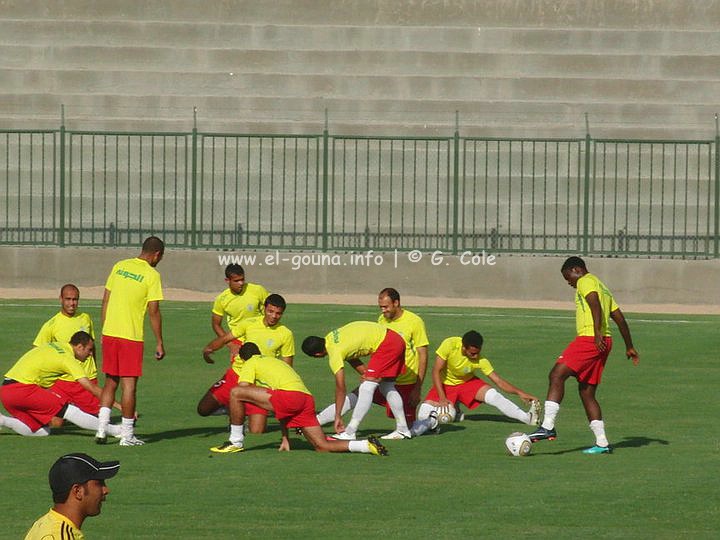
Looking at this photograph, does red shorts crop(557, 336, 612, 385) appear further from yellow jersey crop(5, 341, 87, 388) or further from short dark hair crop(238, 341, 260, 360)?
yellow jersey crop(5, 341, 87, 388)

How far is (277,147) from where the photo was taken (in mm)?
33156

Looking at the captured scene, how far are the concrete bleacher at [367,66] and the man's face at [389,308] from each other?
16943 millimetres

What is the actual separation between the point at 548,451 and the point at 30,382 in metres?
5.10

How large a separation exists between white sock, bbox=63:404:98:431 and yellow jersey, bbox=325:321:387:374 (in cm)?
241

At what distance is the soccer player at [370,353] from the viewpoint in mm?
15734

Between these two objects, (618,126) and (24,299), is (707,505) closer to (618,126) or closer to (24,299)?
(24,299)

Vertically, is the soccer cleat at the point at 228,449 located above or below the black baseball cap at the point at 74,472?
below

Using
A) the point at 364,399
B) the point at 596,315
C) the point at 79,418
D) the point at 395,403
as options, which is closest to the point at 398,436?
the point at 395,403

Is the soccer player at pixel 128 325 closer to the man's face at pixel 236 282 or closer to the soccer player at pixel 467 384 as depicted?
the soccer player at pixel 467 384

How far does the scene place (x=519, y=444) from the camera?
14812mm

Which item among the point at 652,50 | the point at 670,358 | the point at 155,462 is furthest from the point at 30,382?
the point at 652,50

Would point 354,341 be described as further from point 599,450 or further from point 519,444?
point 599,450

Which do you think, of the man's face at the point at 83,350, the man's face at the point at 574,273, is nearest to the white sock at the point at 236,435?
the man's face at the point at 83,350

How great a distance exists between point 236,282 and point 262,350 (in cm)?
249
